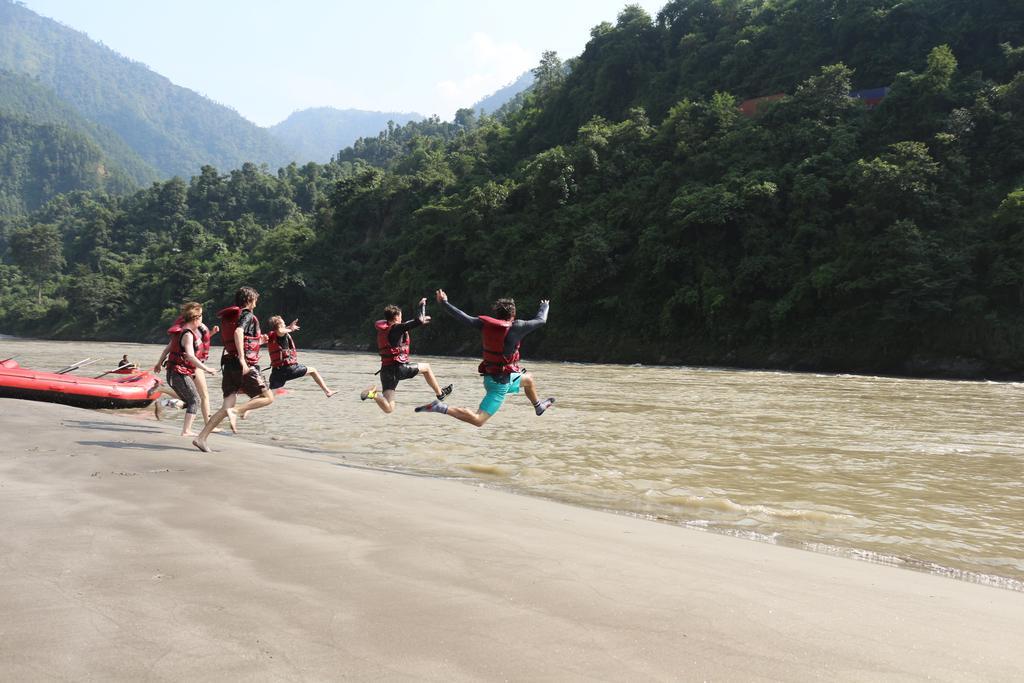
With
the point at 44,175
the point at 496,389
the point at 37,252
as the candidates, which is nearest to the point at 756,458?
the point at 496,389

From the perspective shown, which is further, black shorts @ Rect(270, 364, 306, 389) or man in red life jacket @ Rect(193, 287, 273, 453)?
black shorts @ Rect(270, 364, 306, 389)

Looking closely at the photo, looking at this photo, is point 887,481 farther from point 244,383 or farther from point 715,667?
point 244,383

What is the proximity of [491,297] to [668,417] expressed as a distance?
35.3 m

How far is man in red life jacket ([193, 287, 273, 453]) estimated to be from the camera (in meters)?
9.08

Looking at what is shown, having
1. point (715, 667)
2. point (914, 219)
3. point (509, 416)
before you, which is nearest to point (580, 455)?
point (509, 416)

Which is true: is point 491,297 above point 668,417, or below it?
above

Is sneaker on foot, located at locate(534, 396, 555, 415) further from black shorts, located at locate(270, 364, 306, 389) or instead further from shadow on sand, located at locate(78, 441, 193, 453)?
shadow on sand, located at locate(78, 441, 193, 453)

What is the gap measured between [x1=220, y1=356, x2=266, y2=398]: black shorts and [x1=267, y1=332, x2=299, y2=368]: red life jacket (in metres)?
0.78

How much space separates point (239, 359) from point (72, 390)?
23.9 feet

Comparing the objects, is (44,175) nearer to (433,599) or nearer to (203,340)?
(203,340)

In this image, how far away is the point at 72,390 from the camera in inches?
564

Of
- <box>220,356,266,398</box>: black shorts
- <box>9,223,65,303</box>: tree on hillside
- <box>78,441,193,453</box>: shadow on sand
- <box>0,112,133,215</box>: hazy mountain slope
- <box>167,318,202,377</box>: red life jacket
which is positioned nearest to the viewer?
<box>78,441,193,453</box>: shadow on sand

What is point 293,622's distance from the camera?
3.08m

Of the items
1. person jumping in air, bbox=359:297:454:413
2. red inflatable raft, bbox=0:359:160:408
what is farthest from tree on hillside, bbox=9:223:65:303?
person jumping in air, bbox=359:297:454:413
